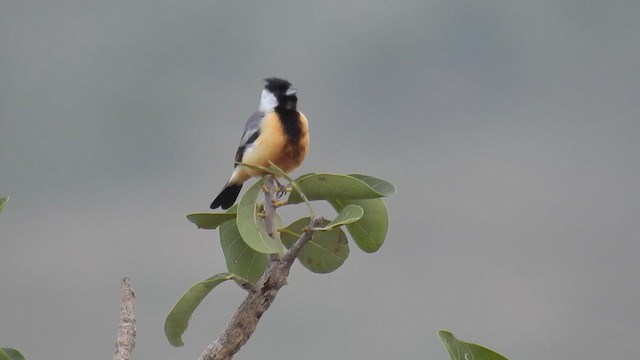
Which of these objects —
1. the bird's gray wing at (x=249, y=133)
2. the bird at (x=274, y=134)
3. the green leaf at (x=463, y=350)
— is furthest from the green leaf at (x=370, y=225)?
the bird's gray wing at (x=249, y=133)

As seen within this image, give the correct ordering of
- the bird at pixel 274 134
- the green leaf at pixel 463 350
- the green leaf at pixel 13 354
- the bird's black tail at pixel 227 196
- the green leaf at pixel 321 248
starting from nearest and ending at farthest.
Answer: the green leaf at pixel 463 350
the green leaf at pixel 13 354
the green leaf at pixel 321 248
the bird at pixel 274 134
the bird's black tail at pixel 227 196

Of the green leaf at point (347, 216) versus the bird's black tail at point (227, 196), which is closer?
the green leaf at point (347, 216)

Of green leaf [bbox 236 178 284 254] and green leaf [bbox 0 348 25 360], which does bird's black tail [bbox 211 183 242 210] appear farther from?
green leaf [bbox 0 348 25 360]

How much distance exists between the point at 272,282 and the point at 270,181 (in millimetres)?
233

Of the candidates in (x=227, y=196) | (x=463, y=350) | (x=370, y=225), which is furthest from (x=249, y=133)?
(x=463, y=350)

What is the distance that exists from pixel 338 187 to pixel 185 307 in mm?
311

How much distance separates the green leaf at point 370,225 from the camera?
1.46 metres

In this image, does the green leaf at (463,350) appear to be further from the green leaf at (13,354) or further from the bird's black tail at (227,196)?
the bird's black tail at (227,196)

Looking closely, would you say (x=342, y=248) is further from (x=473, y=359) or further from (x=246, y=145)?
(x=246, y=145)

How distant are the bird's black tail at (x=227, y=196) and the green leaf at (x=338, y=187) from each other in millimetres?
938

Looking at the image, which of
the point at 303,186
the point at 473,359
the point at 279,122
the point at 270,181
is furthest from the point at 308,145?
the point at 473,359

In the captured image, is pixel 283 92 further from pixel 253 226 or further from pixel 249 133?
pixel 253 226

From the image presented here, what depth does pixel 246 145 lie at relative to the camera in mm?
2178

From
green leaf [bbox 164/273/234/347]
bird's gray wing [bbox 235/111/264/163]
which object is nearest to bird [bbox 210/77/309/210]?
bird's gray wing [bbox 235/111/264/163]
